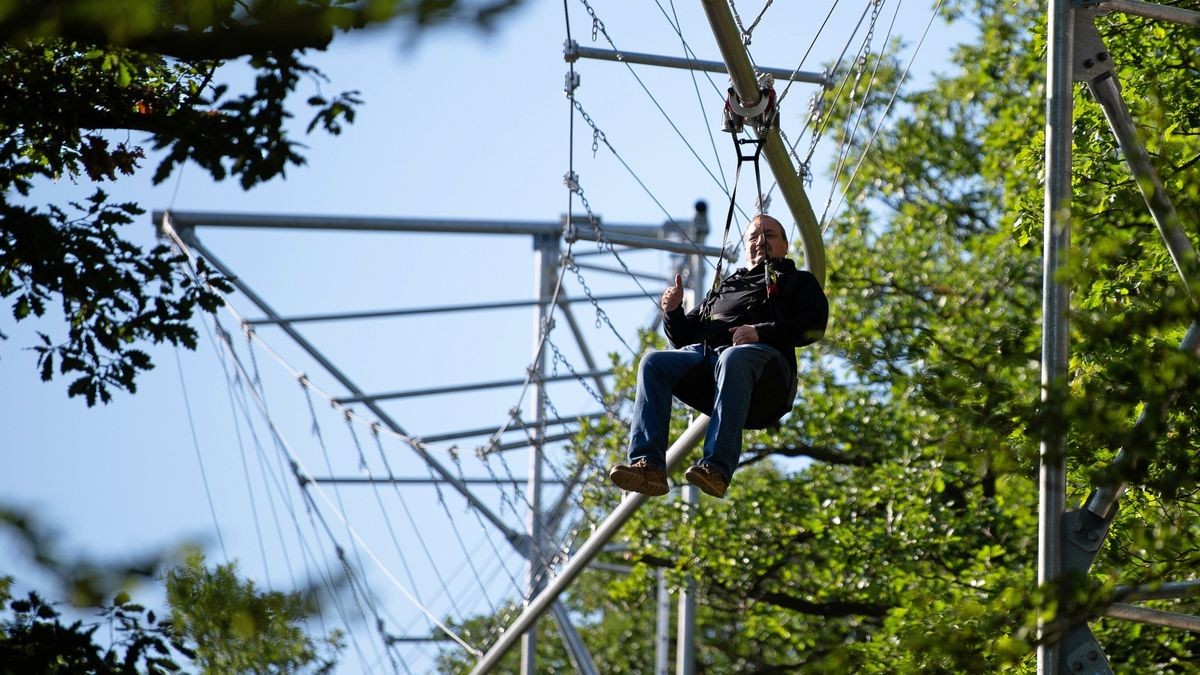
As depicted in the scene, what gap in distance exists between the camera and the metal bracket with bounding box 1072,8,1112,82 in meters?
6.85

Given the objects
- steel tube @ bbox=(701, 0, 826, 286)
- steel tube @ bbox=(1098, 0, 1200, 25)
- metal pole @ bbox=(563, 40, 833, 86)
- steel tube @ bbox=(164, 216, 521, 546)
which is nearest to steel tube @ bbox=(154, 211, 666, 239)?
steel tube @ bbox=(164, 216, 521, 546)

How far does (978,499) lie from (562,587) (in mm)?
3397

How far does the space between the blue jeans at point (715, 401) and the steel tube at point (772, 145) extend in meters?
0.79

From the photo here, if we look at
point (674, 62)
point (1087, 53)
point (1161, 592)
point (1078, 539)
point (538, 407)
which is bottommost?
point (1161, 592)

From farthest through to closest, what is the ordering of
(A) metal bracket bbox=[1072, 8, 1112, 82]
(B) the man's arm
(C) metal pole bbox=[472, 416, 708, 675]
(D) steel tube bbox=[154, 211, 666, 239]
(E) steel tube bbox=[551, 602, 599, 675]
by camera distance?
(D) steel tube bbox=[154, 211, 666, 239]
(E) steel tube bbox=[551, 602, 599, 675]
(C) metal pole bbox=[472, 416, 708, 675]
(B) the man's arm
(A) metal bracket bbox=[1072, 8, 1112, 82]

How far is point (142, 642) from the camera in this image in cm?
662

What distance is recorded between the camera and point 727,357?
24.0ft

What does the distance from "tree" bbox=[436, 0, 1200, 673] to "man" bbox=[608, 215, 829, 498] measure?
0.43m

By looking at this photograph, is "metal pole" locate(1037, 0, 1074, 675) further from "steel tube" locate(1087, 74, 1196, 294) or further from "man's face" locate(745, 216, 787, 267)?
"man's face" locate(745, 216, 787, 267)

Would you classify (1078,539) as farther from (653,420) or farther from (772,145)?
(772,145)

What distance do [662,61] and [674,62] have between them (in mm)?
72

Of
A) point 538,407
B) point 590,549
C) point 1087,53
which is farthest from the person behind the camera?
point 538,407

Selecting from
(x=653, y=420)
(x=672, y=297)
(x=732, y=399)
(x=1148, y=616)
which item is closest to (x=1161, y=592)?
(x=1148, y=616)

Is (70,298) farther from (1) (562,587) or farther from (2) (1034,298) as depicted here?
(2) (1034,298)
